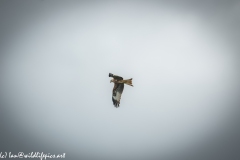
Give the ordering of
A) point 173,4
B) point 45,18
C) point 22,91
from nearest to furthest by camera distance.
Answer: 1. point 173,4
2. point 45,18
3. point 22,91

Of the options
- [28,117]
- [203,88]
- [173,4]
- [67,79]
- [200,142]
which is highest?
[173,4]

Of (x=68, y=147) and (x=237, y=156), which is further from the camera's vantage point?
(x=68, y=147)

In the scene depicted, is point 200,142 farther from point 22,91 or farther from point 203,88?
point 22,91

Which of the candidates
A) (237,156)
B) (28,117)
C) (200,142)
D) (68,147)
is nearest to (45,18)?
(28,117)

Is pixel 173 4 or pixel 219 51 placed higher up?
pixel 173 4

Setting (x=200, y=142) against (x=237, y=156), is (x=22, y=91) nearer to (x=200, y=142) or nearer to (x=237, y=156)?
(x=200, y=142)

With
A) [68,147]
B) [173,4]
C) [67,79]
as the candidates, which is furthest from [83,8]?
[68,147]

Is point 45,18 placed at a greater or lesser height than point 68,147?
greater

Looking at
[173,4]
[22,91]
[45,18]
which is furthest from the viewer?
[22,91]

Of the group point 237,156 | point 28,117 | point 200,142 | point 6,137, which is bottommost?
point 237,156
